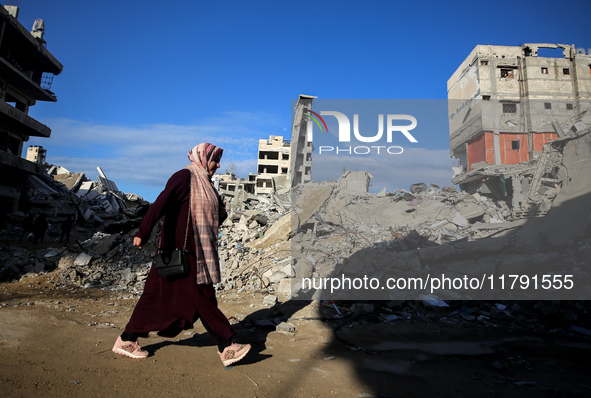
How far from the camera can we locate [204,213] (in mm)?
2500

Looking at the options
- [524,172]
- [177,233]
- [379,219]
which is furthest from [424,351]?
[524,172]

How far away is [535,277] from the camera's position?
5.51m

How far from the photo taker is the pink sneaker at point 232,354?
2221mm

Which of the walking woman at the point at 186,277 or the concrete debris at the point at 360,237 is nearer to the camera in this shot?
the walking woman at the point at 186,277

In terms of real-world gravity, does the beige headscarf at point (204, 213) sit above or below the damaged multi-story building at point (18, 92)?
below

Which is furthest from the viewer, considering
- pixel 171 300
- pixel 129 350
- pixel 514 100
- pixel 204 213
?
pixel 514 100

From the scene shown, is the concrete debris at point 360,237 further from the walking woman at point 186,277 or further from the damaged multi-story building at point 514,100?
the damaged multi-story building at point 514,100

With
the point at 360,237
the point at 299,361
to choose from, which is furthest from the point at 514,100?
the point at 299,361

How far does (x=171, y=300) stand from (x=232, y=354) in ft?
1.82

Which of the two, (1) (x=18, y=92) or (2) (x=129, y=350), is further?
(1) (x=18, y=92)

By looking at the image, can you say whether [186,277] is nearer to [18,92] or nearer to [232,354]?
[232,354]

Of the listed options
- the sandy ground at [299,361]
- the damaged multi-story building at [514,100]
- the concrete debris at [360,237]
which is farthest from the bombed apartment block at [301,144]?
the sandy ground at [299,361]

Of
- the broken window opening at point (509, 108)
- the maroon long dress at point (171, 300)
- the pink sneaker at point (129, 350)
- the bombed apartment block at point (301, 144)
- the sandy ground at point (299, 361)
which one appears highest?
the broken window opening at point (509, 108)

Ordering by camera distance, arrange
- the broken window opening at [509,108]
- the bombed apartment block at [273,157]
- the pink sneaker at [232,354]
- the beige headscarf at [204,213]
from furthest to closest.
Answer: the bombed apartment block at [273,157], the broken window opening at [509,108], the beige headscarf at [204,213], the pink sneaker at [232,354]
